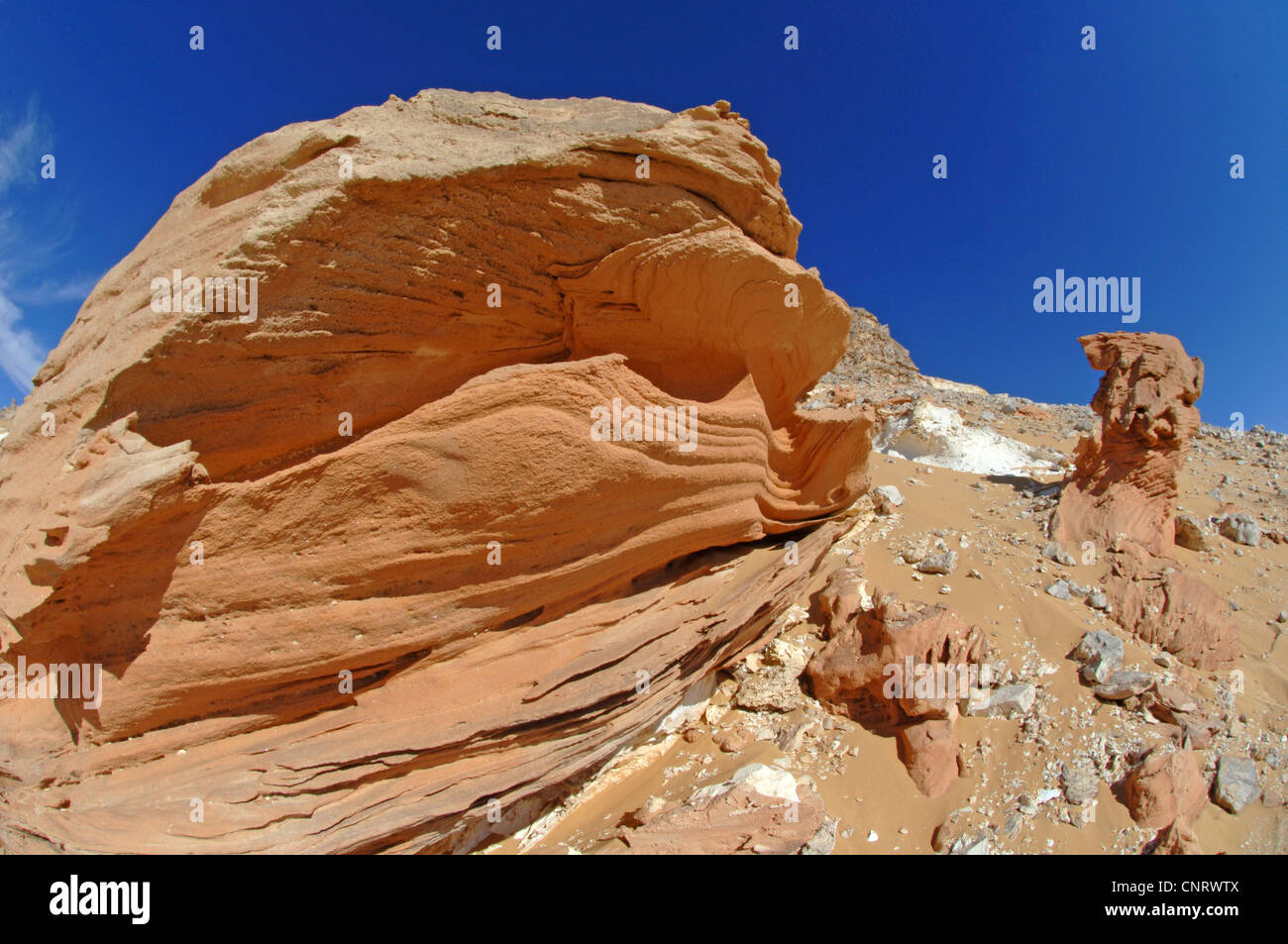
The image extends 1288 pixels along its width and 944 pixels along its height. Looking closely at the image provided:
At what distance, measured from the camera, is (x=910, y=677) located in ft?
15.2

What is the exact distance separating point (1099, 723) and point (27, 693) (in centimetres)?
767

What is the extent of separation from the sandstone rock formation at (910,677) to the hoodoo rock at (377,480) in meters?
1.23

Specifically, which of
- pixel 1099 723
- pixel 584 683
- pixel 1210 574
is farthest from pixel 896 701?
pixel 1210 574

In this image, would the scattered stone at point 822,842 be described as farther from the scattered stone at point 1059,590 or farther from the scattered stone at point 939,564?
the scattered stone at point 1059,590

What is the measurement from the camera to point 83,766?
3420mm

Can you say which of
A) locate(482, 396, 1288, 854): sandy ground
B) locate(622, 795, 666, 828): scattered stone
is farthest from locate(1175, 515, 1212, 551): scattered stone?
locate(622, 795, 666, 828): scattered stone

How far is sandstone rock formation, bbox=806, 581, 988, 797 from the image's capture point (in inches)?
172

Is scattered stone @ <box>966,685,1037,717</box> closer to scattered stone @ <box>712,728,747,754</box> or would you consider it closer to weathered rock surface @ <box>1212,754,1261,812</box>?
weathered rock surface @ <box>1212,754,1261,812</box>

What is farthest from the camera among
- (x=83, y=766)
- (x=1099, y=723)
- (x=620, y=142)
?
(x=1099, y=723)

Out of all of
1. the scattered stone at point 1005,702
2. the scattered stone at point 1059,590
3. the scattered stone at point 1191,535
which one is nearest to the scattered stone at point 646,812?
the scattered stone at point 1005,702

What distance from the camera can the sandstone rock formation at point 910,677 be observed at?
4.36 metres
